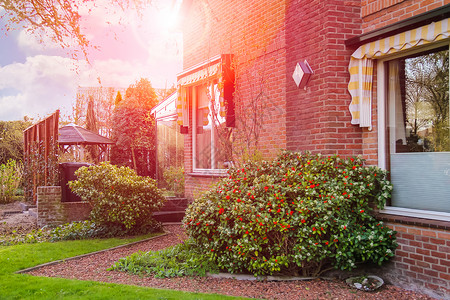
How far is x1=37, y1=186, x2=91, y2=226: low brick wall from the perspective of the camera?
8.84 metres

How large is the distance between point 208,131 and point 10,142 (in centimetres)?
1478

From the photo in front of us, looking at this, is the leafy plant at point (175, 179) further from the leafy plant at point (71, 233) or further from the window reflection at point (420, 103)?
the window reflection at point (420, 103)

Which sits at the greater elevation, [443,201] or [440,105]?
[440,105]

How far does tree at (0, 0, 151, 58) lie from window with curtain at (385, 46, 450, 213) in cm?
403

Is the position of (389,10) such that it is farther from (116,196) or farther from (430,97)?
(116,196)

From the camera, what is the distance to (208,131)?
942cm

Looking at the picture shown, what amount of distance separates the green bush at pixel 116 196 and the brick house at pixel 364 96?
1692 mm

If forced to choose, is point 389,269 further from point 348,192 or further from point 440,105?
point 440,105

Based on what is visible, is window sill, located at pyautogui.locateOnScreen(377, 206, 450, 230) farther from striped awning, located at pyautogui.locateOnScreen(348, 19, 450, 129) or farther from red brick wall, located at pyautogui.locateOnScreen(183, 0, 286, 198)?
red brick wall, located at pyautogui.locateOnScreen(183, 0, 286, 198)

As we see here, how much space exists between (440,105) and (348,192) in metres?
1.44

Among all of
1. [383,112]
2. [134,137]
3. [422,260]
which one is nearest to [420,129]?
[383,112]

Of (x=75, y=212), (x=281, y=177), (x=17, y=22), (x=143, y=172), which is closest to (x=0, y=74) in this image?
(x=143, y=172)

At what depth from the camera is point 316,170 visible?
5.25m

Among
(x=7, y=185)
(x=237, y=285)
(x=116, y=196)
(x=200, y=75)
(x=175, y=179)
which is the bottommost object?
(x=237, y=285)
